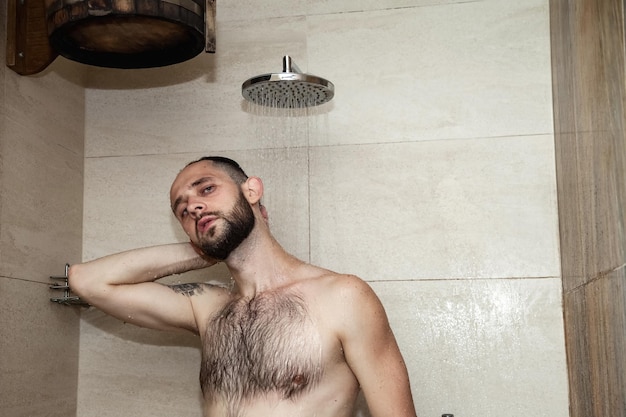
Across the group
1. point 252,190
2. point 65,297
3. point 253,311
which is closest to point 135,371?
point 65,297

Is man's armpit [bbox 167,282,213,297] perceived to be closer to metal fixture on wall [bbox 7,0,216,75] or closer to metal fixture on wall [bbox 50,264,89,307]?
metal fixture on wall [bbox 50,264,89,307]

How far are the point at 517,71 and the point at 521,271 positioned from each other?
1.89 ft

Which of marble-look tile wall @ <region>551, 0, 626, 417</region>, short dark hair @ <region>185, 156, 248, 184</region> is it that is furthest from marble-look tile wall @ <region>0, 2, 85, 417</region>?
marble-look tile wall @ <region>551, 0, 626, 417</region>

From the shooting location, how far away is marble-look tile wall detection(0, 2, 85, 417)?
6.49ft

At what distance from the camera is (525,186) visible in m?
2.20

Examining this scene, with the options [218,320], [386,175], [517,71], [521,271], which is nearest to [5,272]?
[218,320]

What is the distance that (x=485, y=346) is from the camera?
Result: 7.02 feet

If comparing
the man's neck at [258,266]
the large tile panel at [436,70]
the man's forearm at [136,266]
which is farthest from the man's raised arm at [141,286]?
the large tile panel at [436,70]

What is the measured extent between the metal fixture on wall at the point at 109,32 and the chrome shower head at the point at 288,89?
144 millimetres

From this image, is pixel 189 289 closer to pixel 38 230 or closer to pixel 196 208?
pixel 196 208

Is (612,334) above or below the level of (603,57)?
below

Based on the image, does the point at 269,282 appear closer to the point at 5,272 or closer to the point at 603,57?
the point at 5,272

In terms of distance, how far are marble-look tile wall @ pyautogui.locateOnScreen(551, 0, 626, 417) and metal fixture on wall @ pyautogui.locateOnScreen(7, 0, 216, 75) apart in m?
0.85

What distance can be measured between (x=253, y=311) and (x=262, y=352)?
13 cm
